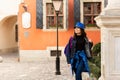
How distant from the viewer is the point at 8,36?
26.2 m

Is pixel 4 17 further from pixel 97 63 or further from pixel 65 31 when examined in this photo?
pixel 97 63

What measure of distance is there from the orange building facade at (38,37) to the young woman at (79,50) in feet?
35.5

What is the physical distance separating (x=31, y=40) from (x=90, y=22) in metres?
3.07

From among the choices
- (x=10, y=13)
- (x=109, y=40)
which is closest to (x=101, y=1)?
(x=10, y=13)

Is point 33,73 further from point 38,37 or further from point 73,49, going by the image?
point 73,49

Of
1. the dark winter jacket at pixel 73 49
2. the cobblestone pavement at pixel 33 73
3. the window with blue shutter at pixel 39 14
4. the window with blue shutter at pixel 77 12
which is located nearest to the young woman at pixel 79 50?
Answer: the dark winter jacket at pixel 73 49

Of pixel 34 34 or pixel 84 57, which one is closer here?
pixel 84 57

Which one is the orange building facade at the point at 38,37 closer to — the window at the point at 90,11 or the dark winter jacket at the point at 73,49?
the window at the point at 90,11

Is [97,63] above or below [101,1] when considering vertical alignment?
below

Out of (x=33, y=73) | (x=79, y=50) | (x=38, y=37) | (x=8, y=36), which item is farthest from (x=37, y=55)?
(x=79, y=50)

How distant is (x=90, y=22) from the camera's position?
18.5 m

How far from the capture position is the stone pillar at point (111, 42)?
6172mm

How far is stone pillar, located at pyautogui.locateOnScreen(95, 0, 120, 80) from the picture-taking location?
20.2 feet

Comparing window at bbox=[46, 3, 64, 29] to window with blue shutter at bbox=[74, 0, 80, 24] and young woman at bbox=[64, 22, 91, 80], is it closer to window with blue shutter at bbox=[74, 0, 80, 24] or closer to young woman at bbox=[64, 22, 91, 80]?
window with blue shutter at bbox=[74, 0, 80, 24]
